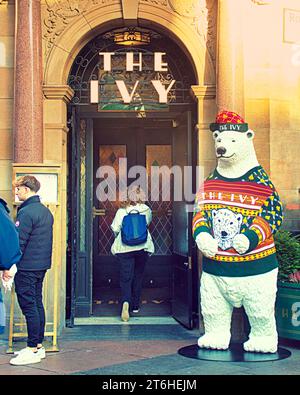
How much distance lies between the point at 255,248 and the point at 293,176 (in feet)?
6.31

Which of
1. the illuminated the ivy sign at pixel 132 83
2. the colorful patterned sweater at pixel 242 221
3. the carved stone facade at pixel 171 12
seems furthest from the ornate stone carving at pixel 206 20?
the colorful patterned sweater at pixel 242 221

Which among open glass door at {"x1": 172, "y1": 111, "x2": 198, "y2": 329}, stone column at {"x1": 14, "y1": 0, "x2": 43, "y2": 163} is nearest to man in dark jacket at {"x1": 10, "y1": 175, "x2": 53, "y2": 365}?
stone column at {"x1": 14, "y1": 0, "x2": 43, "y2": 163}

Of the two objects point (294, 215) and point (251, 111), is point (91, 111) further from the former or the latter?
point (294, 215)

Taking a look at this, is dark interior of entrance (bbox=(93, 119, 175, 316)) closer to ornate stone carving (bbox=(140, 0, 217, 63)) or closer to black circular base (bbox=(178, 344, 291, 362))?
Answer: ornate stone carving (bbox=(140, 0, 217, 63))

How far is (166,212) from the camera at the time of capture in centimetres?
1348

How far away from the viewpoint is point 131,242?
10.8 metres

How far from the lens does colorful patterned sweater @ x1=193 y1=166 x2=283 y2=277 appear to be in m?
8.20

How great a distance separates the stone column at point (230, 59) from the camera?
9359 mm

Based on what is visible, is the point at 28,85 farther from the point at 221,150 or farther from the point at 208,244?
the point at 208,244

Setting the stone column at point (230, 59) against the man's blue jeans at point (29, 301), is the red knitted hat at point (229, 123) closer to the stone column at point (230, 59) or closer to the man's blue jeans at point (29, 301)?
the stone column at point (230, 59)

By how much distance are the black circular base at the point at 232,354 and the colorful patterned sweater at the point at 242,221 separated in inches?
32.1

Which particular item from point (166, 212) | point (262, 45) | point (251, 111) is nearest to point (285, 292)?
point (251, 111)

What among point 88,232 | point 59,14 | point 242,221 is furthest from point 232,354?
point 59,14

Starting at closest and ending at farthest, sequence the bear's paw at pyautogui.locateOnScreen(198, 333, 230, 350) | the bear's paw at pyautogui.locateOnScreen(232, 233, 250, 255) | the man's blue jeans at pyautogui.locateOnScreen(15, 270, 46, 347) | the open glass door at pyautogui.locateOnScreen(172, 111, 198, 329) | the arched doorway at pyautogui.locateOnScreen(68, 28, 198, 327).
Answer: the man's blue jeans at pyautogui.locateOnScreen(15, 270, 46, 347) → the bear's paw at pyautogui.locateOnScreen(232, 233, 250, 255) → the bear's paw at pyautogui.locateOnScreen(198, 333, 230, 350) → the open glass door at pyautogui.locateOnScreen(172, 111, 198, 329) → the arched doorway at pyautogui.locateOnScreen(68, 28, 198, 327)
